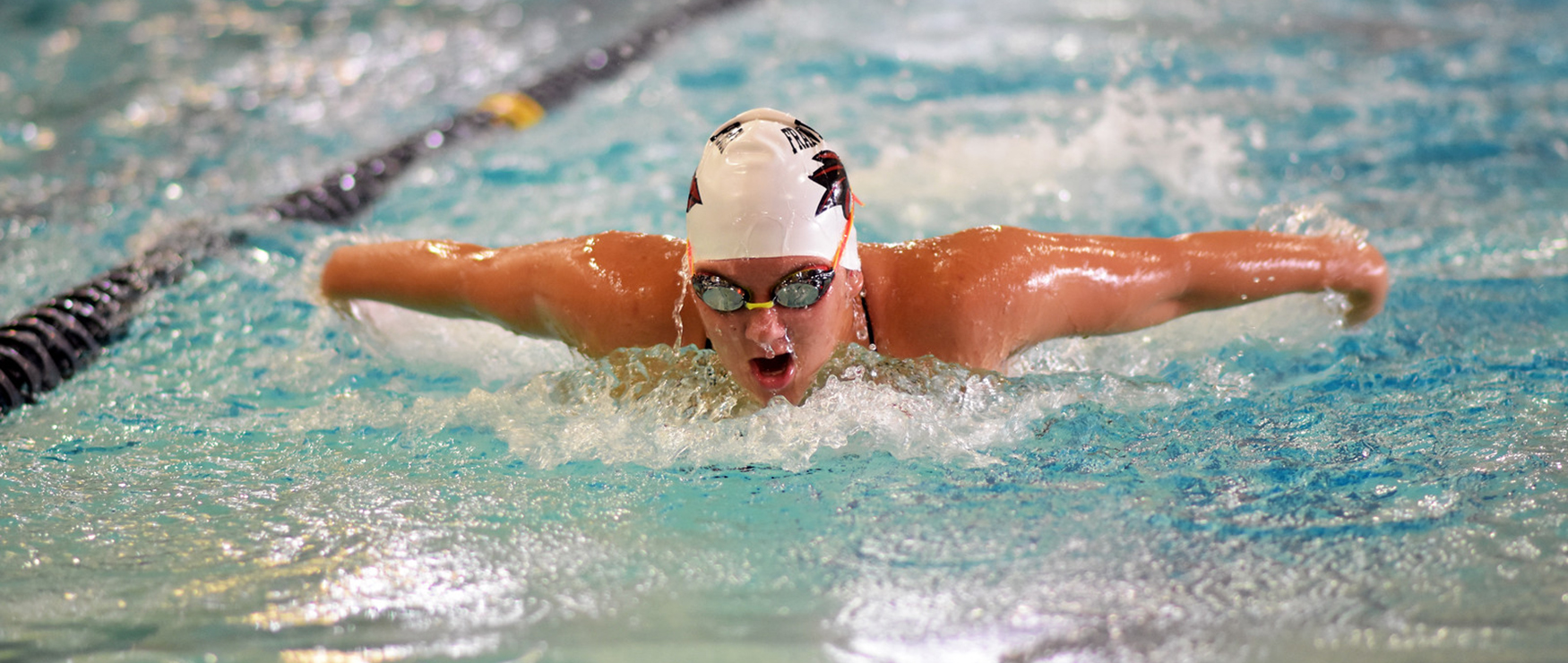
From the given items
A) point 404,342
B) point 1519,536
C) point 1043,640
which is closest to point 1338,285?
point 1519,536

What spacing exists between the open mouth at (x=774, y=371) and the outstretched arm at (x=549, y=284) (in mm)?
253

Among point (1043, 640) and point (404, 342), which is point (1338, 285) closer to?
point (1043, 640)

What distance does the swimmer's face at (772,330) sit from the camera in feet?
7.39

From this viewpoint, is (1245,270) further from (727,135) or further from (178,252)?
(178,252)

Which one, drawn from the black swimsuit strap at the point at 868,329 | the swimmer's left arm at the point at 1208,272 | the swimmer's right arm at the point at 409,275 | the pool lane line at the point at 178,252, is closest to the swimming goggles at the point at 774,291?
the black swimsuit strap at the point at 868,329

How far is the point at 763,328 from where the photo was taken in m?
2.24

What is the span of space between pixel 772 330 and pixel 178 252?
2.69 meters

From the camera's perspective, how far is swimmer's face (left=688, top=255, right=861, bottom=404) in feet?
7.39

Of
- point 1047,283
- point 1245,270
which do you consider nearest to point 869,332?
point 1047,283

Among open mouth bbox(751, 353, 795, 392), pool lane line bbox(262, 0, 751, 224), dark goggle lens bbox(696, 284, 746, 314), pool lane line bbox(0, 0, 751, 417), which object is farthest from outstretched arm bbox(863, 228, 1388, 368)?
pool lane line bbox(262, 0, 751, 224)

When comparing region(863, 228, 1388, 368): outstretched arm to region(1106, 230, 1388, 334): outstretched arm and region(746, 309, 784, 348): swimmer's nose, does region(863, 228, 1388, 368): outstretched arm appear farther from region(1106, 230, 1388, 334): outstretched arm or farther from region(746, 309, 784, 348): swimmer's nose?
region(746, 309, 784, 348): swimmer's nose

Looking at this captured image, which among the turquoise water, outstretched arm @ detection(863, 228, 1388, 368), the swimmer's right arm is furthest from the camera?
the swimmer's right arm

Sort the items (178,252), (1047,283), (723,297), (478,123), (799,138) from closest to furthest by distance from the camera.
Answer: (723,297), (799,138), (1047,283), (178,252), (478,123)

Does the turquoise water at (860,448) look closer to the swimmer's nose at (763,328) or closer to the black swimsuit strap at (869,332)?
the black swimsuit strap at (869,332)
